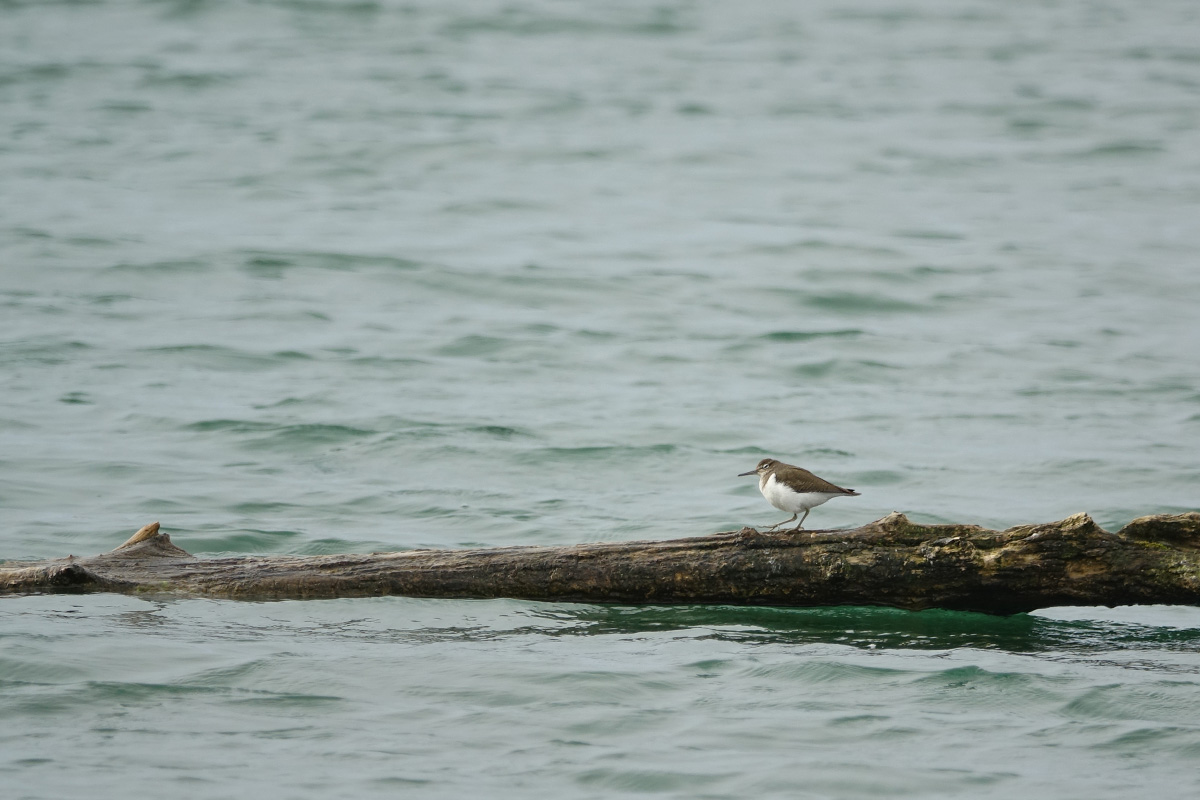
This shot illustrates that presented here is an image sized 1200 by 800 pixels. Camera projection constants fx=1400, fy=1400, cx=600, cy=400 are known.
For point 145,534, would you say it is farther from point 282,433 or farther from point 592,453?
point 592,453

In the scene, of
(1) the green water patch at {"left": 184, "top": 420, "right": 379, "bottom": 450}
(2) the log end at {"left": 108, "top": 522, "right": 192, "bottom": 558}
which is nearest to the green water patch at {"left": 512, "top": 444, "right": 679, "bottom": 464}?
(1) the green water patch at {"left": 184, "top": 420, "right": 379, "bottom": 450}

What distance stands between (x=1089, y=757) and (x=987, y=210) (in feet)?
83.9

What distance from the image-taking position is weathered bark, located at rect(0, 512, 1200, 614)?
762 centimetres

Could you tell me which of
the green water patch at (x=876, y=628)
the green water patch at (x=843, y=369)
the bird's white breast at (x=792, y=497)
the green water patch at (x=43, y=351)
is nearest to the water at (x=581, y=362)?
the green water patch at (x=876, y=628)

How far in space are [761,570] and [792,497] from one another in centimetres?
57

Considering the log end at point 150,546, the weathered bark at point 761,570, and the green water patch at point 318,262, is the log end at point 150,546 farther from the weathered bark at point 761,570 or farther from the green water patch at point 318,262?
the green water patch at point 318,262

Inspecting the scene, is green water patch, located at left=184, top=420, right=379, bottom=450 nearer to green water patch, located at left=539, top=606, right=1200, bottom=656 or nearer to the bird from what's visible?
green water patch, located at left=539, top=606, right=1200, bottom=656

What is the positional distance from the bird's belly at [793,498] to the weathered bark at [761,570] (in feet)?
1.02

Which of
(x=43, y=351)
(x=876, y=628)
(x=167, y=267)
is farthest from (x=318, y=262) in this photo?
(x=876, y=628)

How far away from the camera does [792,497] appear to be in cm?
827

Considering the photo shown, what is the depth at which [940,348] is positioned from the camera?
20.8 meters

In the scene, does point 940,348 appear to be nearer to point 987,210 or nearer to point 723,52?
point 987,210

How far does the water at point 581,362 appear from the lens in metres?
7.64

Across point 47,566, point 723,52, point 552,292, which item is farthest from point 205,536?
point 723,52
